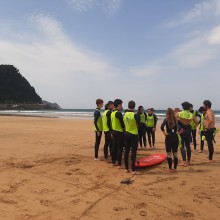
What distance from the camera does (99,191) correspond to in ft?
19.8

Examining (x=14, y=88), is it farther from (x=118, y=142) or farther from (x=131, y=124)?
(x=131, y=124)

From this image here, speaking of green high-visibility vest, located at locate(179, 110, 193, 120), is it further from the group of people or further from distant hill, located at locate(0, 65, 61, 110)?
distant hill, located at locate(0, 65, 61, 110)

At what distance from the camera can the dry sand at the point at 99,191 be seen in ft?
16.3

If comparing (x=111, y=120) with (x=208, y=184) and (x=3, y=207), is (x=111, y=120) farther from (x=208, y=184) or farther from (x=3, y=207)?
Answer: (x=3, y=207)

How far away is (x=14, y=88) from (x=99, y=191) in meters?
109

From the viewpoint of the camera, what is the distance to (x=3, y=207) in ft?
16.7

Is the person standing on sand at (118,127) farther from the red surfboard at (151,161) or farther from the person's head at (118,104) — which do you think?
the red surfboard at (151,161)

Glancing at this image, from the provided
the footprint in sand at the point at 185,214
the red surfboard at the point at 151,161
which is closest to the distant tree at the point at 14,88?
the red surfboard at the point at 151,161

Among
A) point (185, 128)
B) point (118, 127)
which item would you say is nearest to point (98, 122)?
point (118, 127)

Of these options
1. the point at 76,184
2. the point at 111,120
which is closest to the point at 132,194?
the point at 76,184

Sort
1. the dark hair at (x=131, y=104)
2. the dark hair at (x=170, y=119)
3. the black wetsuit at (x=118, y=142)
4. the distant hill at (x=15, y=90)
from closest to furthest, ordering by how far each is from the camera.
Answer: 1. the dark hair at (x=131, y=104)
2. the dark hair at (x=170, y=119)
3. the black wetsuit at (x=118, y=142)
4. the distant hill at (x=15, y=90)

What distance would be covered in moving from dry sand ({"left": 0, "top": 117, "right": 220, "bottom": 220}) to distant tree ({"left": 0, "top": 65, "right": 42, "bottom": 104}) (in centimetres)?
10048

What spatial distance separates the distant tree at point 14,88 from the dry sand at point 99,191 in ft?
330

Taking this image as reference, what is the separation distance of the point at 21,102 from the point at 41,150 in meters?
102
